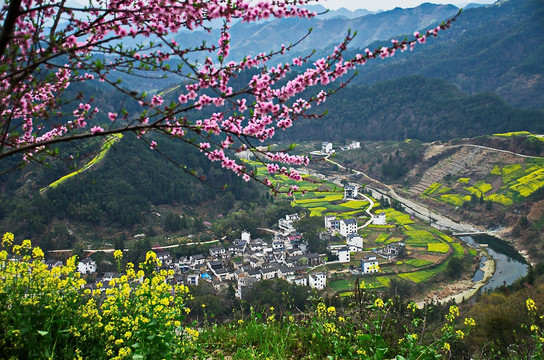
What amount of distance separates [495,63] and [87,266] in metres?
104

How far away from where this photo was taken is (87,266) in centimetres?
2261

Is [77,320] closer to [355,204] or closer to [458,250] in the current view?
[458,250]

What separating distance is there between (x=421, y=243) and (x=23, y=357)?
29666 millimetres

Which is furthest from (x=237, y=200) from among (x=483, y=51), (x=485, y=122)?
(x=483, y=51)

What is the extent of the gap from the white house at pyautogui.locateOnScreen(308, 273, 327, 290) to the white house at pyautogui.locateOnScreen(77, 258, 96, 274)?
1210 cm

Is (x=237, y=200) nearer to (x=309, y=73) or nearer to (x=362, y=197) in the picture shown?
(x=362, y=197)

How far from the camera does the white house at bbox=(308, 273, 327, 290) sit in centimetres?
2183

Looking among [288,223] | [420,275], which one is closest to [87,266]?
[288,223]

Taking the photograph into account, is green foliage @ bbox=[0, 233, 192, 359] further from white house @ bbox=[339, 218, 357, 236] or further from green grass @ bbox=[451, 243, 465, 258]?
white house @ bbox=[339, 218, 357, 236]

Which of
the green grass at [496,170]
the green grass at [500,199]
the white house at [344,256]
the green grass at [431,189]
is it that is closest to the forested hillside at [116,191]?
the white house at [344,256]

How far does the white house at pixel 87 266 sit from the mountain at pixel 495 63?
262 feet

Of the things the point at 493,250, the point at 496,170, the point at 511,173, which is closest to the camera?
the point at 493,250

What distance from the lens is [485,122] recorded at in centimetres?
6169

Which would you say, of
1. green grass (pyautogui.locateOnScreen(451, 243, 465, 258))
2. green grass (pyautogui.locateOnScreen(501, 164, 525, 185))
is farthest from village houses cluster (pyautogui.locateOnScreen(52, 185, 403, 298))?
green grass (pyautogui.locateOnScreen(501, 164, 525, 185))
